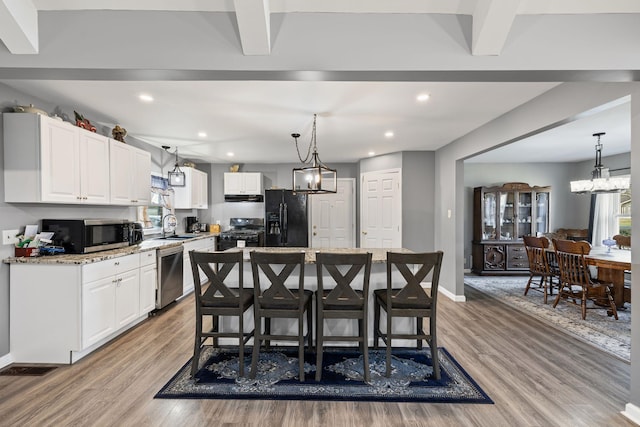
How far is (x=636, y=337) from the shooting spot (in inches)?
80.1

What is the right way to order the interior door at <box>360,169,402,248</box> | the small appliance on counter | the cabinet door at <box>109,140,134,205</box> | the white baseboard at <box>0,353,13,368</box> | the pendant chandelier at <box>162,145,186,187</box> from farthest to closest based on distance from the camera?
the small appliance on counter, the interior door at <box>360,169,402,248</box>, the pendant chandelier at <box>162,145,186,187</box>, the cabinet door at <box>109,140,134,205</box>, the white baseboard at <box>0,353,13,368</box>

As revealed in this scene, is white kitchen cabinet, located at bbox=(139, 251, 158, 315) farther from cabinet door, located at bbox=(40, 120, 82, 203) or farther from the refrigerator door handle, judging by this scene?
the refrigerator door handle

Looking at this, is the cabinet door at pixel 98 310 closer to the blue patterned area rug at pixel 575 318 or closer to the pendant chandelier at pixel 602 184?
the blue patterned area rug at pixel 575 318

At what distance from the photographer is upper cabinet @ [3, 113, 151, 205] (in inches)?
104

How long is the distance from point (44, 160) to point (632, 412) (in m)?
4.96

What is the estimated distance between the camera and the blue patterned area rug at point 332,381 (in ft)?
7.26

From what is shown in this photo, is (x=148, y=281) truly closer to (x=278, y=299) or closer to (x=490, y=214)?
(x=278, y=299)

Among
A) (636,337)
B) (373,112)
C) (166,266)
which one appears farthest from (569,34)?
(166,266)

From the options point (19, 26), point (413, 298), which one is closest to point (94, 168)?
point (19, 26)

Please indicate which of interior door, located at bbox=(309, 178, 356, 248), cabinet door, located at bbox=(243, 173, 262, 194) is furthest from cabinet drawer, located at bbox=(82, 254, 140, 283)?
interior door, located at bbox=(309, 178, 356, 248)

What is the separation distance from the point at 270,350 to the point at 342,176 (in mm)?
4448

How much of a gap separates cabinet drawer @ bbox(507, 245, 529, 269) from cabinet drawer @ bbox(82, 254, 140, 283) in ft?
22.2

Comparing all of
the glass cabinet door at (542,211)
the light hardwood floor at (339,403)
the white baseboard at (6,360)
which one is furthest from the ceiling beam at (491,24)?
the glass cabinet door at (542,211)

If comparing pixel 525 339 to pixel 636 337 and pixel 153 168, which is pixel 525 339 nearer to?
pixel 636 337
